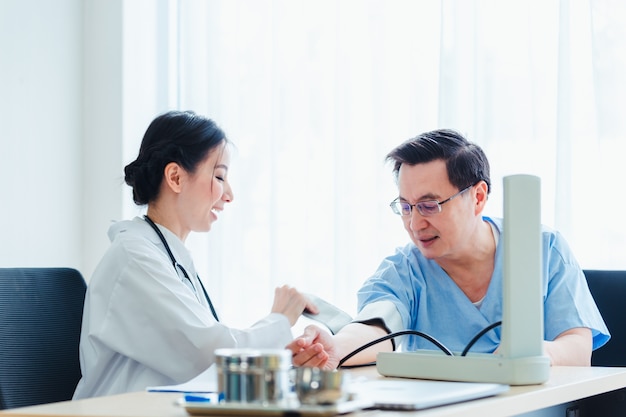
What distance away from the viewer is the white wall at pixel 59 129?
10.2 ft

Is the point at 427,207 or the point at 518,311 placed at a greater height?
the point at 427,207

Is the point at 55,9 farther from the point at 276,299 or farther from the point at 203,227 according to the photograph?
the point at 276,299

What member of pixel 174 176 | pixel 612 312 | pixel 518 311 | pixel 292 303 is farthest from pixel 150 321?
pixel 612 312

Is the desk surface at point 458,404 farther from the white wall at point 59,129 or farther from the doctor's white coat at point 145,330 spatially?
the white wall at point 59,129

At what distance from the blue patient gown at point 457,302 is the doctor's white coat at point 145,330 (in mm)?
275

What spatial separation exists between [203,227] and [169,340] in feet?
1.33

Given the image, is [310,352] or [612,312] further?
[612,312]

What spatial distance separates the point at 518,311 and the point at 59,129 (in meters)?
2.41

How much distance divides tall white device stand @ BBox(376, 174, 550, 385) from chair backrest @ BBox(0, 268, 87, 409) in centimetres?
89

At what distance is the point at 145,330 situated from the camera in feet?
5.68

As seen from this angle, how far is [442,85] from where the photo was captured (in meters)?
2.74

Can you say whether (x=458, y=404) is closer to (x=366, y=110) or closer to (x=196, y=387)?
(x=196, y=387)

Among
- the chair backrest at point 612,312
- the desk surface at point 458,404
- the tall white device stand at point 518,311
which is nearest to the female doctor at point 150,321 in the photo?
the desk surface at point 458,404

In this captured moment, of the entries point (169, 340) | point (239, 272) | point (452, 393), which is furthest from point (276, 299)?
point (239, 272)
